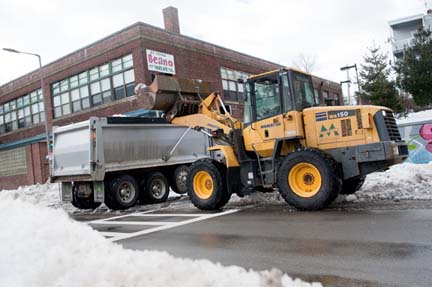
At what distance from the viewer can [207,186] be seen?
37.8 feet

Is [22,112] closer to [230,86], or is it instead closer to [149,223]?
[230,86]

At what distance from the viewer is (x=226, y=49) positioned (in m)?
31.9

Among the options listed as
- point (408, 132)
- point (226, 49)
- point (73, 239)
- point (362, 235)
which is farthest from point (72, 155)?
point (226, 49)

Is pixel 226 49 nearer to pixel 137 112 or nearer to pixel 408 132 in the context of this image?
pixel 137 112

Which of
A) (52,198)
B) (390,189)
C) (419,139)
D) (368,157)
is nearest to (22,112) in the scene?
(52,198)

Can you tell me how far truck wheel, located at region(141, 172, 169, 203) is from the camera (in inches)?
591

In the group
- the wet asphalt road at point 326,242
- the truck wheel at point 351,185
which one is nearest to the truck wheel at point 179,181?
the wet asphalt road at point 326,242

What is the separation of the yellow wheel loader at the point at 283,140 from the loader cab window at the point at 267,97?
0.02 metres

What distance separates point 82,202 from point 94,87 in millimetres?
14172

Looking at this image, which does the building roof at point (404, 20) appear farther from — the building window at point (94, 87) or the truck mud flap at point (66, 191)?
the truck mud flap at point (66, 191)

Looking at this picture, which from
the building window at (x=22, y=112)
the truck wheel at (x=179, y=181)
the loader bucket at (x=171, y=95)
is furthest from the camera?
the building window at (x=22, y=112)

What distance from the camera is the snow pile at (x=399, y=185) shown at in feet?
33.5

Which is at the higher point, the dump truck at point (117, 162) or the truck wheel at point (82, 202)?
the dump truck at point (117, 162)

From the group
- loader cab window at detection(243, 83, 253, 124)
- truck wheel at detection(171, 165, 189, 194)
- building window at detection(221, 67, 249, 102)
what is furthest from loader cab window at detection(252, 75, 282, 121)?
building window at detection(221, 67, 249, 102)
